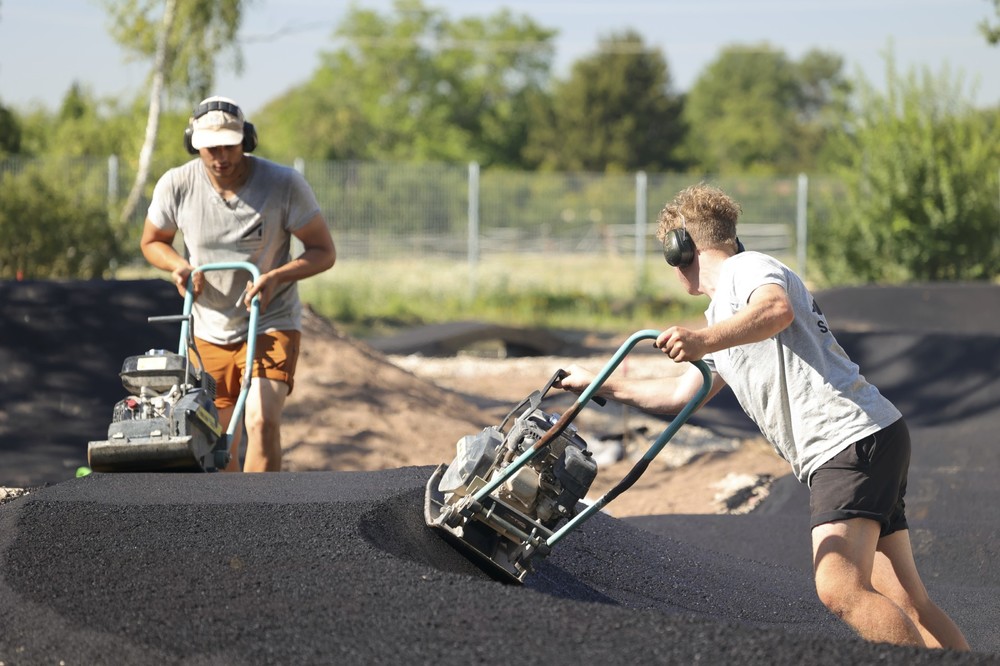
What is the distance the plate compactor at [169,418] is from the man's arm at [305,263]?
72 millimetres

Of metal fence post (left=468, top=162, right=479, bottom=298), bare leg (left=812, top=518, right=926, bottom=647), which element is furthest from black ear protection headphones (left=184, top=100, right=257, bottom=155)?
metal fence post (left=468, top=162, right=479, bottom=298)

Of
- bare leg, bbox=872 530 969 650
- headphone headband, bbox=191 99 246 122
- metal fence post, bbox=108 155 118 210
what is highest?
headphone headband, bbox=191 99 246 122

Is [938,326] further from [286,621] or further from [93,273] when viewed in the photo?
[286,621]

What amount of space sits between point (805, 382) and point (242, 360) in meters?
3.25

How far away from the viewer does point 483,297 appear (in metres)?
24.5

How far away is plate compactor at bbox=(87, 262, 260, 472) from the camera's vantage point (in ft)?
18.4

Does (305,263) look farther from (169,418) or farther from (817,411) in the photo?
(817,411)

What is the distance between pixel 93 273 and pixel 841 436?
1584 centimetres

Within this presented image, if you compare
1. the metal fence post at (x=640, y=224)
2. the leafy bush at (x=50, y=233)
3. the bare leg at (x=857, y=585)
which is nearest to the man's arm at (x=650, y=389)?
the bare leg at (x=857, y=585)

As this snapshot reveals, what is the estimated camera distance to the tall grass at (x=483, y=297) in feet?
76.3

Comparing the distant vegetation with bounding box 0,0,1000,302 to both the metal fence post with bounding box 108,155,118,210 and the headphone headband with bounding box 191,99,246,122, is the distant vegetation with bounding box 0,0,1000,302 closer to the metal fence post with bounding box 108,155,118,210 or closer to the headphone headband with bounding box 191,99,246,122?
the metal fence post with bounding box 108,155,118,210

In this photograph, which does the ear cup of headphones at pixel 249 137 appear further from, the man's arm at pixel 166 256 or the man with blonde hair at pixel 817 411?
the man with blonde hair at pixel 817 411

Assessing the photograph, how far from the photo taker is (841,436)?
4293mm

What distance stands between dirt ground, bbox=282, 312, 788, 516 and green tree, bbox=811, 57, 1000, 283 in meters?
11.2
